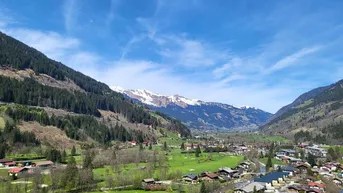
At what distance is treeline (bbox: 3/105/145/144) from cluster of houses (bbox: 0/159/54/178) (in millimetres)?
45489

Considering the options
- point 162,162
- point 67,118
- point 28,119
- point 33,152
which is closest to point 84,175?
point 162,162

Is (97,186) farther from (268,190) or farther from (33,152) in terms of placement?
(33,152)

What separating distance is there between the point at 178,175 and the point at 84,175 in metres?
27.6

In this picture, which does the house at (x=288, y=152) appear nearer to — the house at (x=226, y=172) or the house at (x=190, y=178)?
the house at (x=226, y=172)

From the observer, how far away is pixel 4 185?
62125 mm

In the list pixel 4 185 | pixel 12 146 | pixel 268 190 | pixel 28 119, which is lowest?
pixel 268 190

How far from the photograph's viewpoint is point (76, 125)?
547 ft

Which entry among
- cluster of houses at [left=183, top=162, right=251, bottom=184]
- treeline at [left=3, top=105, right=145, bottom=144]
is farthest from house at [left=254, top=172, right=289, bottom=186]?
treeline at [left=3, top=105, right=145, bottom=144]

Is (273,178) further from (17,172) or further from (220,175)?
(17,172)

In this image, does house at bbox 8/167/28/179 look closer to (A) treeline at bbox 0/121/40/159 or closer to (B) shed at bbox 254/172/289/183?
(A) treeline at bbox 0/121/40/159

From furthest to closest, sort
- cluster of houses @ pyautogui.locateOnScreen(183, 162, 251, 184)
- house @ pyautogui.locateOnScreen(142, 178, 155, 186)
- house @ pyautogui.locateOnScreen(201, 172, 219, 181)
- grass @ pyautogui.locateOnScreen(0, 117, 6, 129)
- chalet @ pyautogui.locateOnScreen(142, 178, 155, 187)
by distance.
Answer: grass @ pyautogui.locateOnScreen(0, 117, 6, 129) < house @ pyautogui.locateOnScreen(201, 172, 219, 181) < cluster of houses @ pyautogui.locateOnScreen(183, 162, 251, 184) < house @ pyautogui.locateOnScreen(142, 178, 155, 186) < chalet @ pyautogui.locateOnScreen(142, 178, 155, 187)

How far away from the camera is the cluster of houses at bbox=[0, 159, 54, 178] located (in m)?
79.3

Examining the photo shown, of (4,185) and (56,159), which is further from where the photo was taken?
(56,159)

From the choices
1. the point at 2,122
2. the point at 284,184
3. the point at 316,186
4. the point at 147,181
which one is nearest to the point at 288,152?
the point at 284,184
